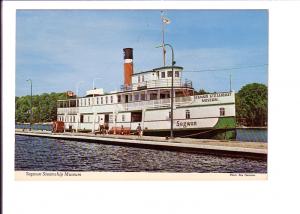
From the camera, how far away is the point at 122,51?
4840mm

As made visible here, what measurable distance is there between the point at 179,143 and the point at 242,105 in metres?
0.69

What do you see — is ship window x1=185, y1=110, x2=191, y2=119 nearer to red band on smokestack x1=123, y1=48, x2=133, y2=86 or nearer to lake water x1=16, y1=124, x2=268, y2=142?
lake water x1=16, y1=124, x2=268, y2=142

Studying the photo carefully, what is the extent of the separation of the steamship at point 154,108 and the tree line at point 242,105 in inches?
2.8

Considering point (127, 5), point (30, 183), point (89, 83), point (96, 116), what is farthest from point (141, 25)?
point (30, 183)

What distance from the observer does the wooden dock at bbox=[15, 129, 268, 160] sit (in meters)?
4.80

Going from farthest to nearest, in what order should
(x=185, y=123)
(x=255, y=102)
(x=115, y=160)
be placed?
(x=185, y=123) → (x=115, y=160) → (x=255, y=102)

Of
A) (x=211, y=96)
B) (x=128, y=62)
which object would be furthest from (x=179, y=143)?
(x=128, y=62)

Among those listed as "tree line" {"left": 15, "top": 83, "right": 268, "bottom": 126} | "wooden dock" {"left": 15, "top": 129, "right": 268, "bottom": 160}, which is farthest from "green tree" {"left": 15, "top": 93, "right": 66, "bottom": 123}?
"wooden dock" {"left": 15, "top": 129, "right": 268, "bottom": 160}

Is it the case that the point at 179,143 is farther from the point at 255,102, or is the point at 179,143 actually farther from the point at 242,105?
the point at 255,102

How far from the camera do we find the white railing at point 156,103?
5.05 meters

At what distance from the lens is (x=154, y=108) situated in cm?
514

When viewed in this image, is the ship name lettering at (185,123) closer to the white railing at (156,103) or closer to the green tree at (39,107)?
the white railing at (156,103)

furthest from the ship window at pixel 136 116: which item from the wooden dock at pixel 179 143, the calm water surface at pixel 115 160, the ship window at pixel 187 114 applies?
the ship window at pixel 187 114

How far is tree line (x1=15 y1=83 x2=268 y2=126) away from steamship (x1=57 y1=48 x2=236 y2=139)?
0.23ft
